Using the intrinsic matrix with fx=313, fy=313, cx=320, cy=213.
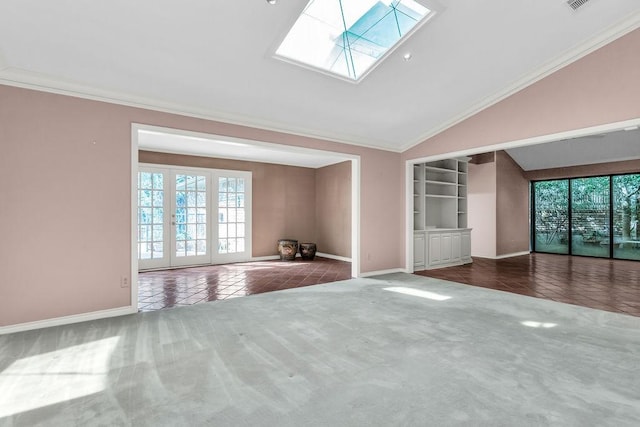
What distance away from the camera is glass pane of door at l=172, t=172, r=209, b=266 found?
6742 millimetres

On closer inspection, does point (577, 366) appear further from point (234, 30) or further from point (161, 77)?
point (161, 77)

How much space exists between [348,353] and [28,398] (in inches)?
84.1

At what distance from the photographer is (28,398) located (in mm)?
1938

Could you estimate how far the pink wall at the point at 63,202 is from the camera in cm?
304

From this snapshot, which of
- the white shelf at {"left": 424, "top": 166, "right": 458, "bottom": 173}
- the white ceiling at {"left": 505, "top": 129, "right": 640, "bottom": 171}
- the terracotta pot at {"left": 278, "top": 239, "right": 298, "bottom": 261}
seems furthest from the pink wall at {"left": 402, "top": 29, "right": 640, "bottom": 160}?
the terracotta pot at {"left": 278, "top": 239, "right": 298, "bottom": 261}

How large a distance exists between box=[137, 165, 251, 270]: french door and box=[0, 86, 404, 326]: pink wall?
3046 millimetres

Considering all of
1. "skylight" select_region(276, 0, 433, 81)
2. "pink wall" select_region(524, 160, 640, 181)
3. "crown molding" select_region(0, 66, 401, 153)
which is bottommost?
"pink wall" select_region(524, 160, 640, 181)

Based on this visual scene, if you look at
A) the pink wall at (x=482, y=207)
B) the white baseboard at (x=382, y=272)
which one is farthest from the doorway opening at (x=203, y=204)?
the pink wall at (x=482, y=207)

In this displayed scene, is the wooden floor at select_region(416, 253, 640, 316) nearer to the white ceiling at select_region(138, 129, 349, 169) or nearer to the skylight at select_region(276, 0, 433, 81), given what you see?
the white ceiling at select_region(138, 129, 349, 169)

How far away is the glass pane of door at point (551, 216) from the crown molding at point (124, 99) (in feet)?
24.9

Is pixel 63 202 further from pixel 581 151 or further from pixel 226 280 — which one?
pixel 581 151

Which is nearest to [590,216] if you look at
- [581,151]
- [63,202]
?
[581,151]

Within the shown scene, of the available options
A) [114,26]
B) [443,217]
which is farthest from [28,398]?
[443,217]

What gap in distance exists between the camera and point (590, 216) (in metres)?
8.34
